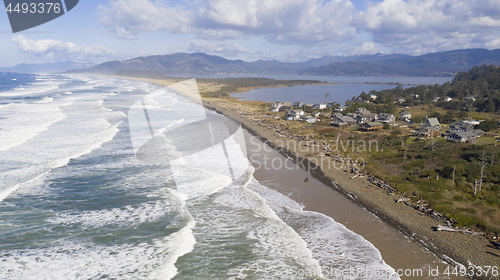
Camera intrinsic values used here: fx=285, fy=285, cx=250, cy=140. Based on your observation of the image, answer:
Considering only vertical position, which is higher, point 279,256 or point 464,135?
point 464,135

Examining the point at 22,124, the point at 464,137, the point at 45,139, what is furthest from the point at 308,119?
the point at 22,124

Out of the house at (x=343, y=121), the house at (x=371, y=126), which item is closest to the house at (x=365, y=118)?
the house at (x=343, y=121)

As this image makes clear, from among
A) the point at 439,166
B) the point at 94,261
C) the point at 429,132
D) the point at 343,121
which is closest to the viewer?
the point at 94,261

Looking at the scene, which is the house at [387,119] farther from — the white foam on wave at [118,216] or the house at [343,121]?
the white foam on wave at [118,216]

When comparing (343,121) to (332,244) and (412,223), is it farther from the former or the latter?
(332,244)

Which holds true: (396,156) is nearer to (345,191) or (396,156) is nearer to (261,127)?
(345,191)

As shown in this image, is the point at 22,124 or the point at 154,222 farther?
the point at 22,124

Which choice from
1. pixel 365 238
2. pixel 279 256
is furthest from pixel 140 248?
pixel 365 238
